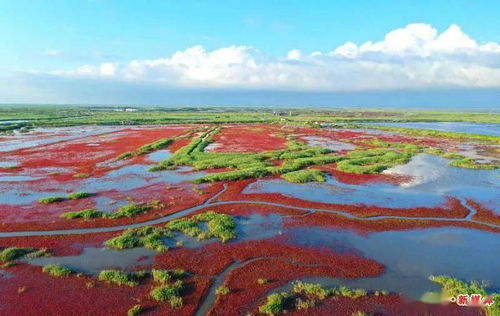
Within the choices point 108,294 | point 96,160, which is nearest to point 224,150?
point 96,160

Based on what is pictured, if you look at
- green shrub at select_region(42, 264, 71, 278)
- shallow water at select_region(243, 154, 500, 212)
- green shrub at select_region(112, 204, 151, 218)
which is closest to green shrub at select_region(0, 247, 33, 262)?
green shrub at select_region(42, 264, 71, 278)

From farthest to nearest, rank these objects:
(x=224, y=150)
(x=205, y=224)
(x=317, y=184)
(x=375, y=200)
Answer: (x=224, y=150), (x=317, y=184), (x=375, y=200), (x=205, y=224)

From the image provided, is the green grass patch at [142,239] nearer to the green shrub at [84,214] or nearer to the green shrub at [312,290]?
the green shrub at [84,214]

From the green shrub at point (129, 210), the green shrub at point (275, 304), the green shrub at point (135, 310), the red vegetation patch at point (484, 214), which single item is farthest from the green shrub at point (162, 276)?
the red vegetation patch at point (484, 214)

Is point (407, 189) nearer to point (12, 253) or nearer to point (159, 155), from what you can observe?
point (12, 253)

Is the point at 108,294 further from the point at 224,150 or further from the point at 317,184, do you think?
the point at 224,150

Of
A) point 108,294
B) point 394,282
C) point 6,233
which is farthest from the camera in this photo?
point 6,233
